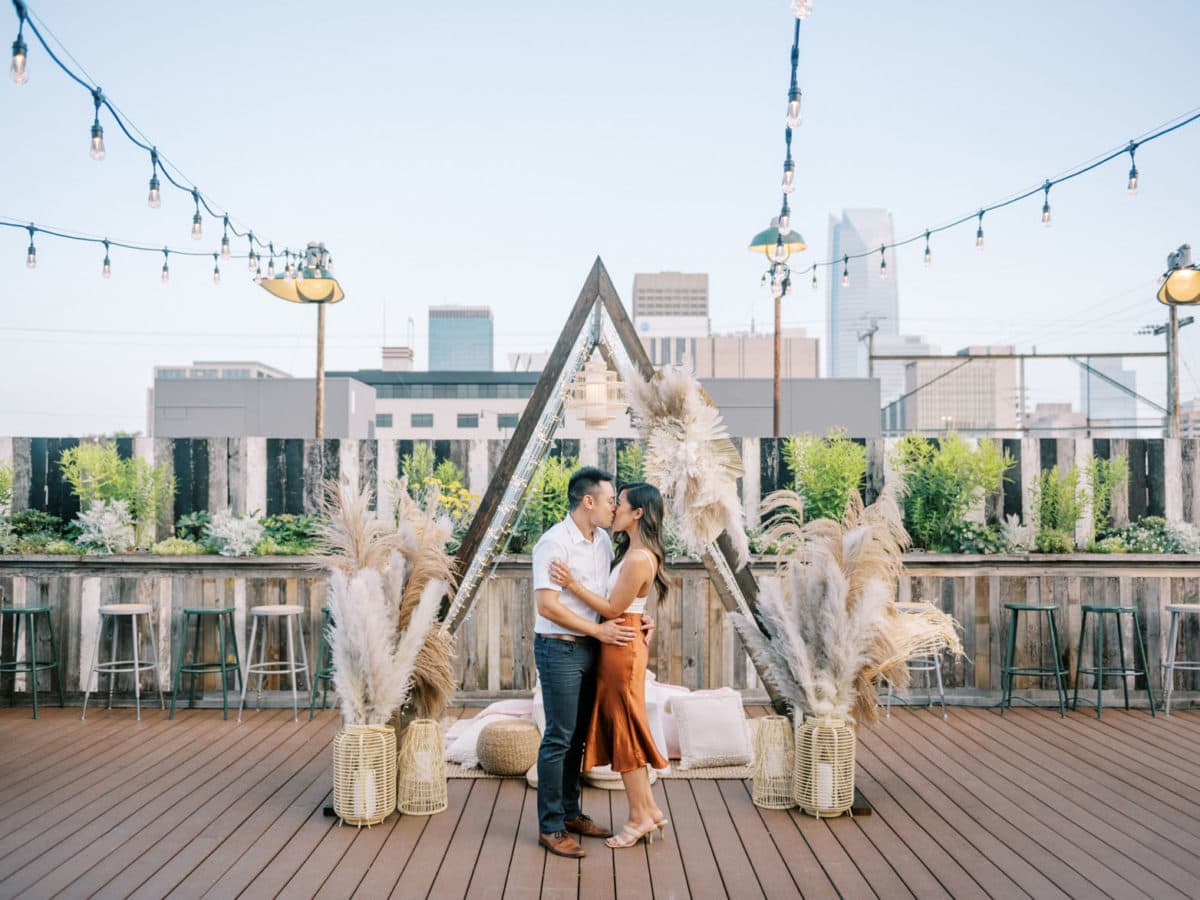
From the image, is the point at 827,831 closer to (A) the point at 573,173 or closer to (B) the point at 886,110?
(B) the point at 886,110

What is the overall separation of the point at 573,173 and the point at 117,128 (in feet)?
38.0

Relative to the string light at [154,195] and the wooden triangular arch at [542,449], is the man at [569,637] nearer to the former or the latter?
the wooden triangular arch at [542,449]

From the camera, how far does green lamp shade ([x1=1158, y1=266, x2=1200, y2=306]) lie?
8.26m

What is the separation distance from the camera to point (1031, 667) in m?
6.89

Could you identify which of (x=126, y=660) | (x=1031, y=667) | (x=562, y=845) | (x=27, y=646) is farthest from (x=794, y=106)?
(x=27, y=646)

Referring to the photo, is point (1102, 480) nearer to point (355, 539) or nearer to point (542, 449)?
point (542, 449)

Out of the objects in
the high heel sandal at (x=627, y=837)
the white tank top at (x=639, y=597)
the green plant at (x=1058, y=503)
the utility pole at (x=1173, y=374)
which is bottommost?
the high heel sandal at (x=627, y=837)

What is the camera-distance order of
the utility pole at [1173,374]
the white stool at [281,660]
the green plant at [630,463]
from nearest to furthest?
the white stool at [281,660] < the green plant at [630,463] < the utility pole at [1173,374]

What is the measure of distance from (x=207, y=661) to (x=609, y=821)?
384 centimetres

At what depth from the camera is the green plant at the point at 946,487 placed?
7094 mm

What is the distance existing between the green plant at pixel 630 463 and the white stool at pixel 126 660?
3.59 meters

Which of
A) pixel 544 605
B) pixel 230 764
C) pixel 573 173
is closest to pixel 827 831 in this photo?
pixel 544 605

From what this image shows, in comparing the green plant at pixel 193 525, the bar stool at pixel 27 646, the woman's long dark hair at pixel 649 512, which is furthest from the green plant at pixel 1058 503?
the bar stool at pixel 27 646

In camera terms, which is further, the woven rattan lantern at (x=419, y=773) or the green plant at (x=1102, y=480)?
the green plant at (x=1102, y=480)
